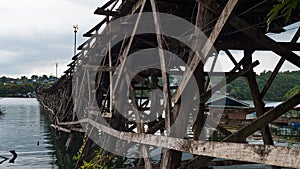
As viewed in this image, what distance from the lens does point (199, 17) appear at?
14.0 feet

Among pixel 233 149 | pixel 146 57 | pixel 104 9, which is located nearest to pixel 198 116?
pixel 233 149

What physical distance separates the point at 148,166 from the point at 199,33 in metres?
2.53

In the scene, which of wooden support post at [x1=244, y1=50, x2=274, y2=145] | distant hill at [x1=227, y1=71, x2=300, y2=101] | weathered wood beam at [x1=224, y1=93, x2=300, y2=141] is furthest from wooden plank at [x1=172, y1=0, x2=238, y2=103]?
distant hill at [x1=227, y1=71, x2=300, y2=101]

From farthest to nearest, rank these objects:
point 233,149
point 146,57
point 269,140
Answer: point 146,57 < point 269,140 < point 233,149

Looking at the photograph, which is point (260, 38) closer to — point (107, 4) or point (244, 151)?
point (244, 151)

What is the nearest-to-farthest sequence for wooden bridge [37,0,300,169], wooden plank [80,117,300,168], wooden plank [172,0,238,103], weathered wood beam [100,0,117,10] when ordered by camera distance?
wooden plank [80,117,300,168] < wooden bridge [37,0,300,169] < wooden plank [172,0,238,103] < weathered wood beam [100,0,117,10]

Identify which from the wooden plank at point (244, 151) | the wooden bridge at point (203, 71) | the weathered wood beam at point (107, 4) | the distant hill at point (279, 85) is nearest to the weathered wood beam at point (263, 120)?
the wooden bridge at point (203, 71)

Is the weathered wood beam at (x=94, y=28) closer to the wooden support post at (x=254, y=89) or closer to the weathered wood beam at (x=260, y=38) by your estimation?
the wooden support post at (x=254, y=89)

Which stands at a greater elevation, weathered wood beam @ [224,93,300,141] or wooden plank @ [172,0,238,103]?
wooden plank @ [172,0,238,103]

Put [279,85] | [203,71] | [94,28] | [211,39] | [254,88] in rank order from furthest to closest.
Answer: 1. [279,85]
2. [94,28]
3. [254,88]
4. [203,71]
5. [211,39]

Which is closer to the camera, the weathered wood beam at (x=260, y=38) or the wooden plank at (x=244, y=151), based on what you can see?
the wooden plank at (x=244, y=151)

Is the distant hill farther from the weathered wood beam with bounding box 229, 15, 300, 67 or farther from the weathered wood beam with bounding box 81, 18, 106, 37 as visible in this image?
the weathered wood beam with bounding box 229, 15, 300, 67

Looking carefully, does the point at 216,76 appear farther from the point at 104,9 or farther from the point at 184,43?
the point at 104,9

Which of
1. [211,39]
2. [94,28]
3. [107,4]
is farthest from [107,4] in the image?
[211,39]
